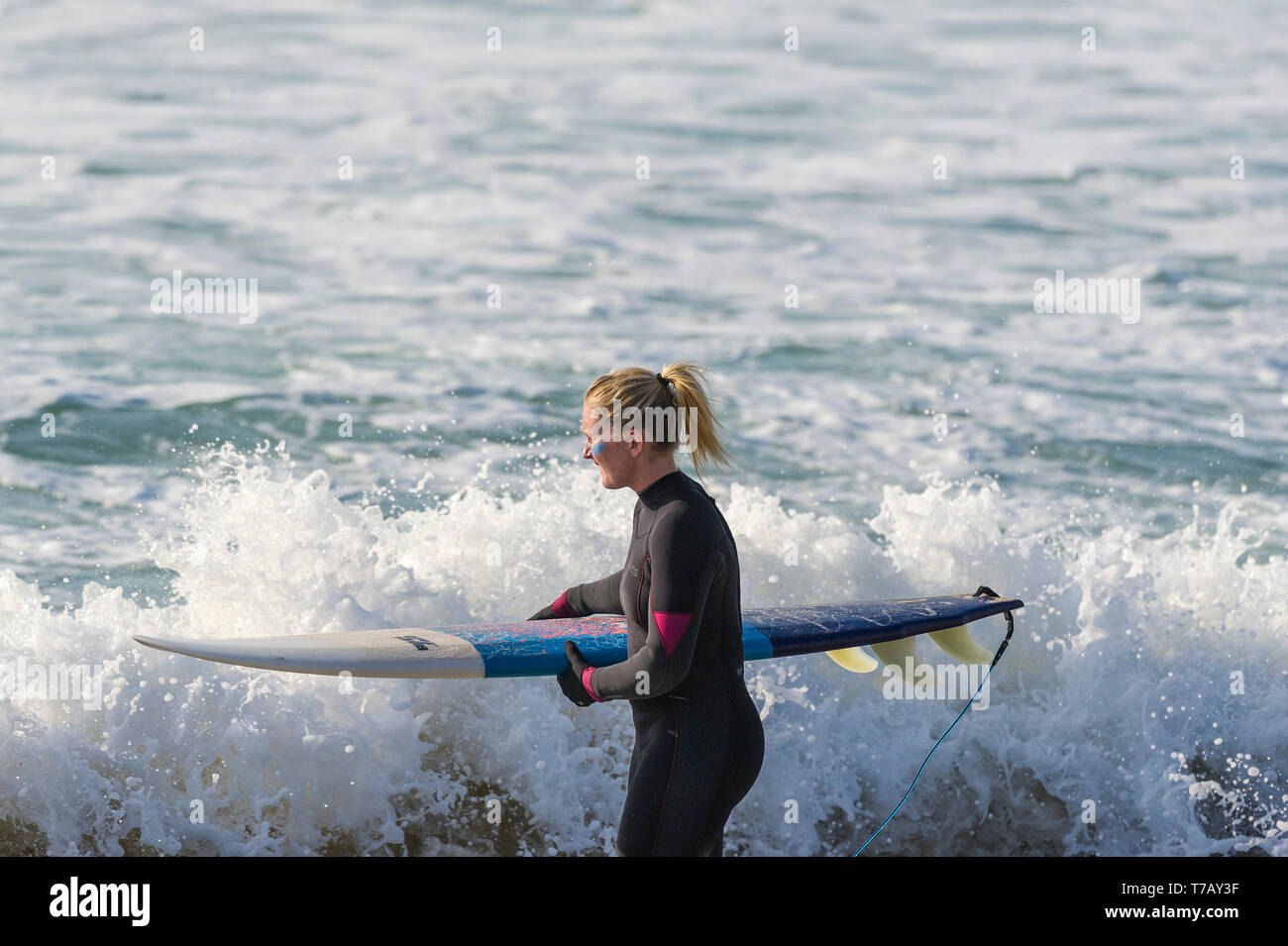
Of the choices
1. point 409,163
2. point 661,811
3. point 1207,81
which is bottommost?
point 661,811

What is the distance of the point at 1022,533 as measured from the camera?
920 cm

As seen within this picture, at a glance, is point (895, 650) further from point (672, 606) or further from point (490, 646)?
point (672, 606)

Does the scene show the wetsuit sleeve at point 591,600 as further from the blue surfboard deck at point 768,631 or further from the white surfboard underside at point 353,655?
the white surfboard underside at point 353,655

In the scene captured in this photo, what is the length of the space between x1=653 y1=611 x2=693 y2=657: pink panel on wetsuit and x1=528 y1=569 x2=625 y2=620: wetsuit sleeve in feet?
1.46

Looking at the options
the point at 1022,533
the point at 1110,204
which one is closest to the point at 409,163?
the point at 1110,204

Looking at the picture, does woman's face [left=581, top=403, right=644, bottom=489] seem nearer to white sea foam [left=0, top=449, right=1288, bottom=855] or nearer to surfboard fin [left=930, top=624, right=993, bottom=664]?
surfboard fin [left=930, top=624, right=993, bottom=664]

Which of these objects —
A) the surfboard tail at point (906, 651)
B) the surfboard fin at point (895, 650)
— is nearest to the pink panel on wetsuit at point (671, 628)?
the surfboard tail at point (906, 651)

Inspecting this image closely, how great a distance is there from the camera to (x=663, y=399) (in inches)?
151

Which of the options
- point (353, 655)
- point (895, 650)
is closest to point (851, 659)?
point (895, 650)

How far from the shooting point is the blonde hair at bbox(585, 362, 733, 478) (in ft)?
12.5

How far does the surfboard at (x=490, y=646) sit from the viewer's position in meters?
4.19

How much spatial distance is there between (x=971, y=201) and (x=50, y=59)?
1136cm

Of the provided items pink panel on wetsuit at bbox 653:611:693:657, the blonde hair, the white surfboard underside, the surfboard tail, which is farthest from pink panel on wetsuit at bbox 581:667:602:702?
the surfboard tail
